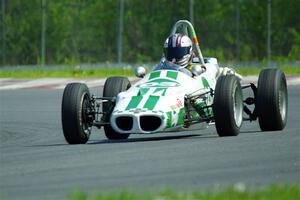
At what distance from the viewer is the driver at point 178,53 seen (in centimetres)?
1590

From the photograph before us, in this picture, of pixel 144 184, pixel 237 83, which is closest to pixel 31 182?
pixel 144 184

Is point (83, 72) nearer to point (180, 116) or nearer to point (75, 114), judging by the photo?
point (75, 114)

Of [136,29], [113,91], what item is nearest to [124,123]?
[113,91]

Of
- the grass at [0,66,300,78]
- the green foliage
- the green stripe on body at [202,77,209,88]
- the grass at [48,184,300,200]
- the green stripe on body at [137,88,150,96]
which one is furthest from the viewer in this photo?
the green foliage

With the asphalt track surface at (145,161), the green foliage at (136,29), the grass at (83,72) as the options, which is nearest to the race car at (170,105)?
the asphalt track surface at (145,161)

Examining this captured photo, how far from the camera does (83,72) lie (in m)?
32.3

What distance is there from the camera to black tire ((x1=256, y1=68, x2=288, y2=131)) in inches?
600

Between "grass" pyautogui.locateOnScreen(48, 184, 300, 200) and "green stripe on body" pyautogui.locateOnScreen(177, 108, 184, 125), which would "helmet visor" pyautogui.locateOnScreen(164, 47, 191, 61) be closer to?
"green stripe on body" pyautogui.locateOnScreen(177, 108, 184, 125)

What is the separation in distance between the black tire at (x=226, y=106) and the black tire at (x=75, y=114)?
59.7 inches

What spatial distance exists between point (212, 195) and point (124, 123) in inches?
219

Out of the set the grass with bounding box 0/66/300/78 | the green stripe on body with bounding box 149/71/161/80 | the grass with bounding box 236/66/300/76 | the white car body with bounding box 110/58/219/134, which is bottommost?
the grass with bounding box 0/66/300/78

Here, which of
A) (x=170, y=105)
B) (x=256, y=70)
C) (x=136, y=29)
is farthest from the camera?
(x=136, y=29)

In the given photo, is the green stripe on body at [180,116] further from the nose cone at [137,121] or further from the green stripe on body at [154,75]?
the green stripe on body at [154,75]

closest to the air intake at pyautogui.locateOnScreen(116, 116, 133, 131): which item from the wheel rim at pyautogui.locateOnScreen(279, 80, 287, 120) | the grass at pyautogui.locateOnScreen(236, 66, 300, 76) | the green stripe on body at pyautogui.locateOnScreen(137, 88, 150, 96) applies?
the green stripe on body at pyautogui.locateOnScreen(137, 88, 150, 96)
